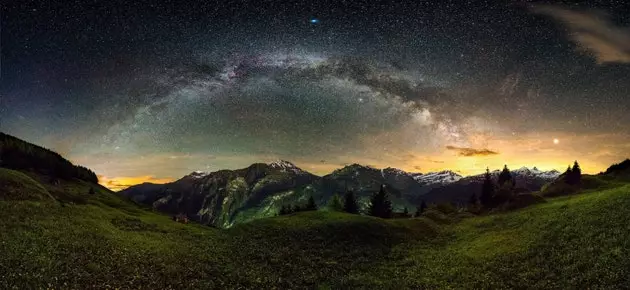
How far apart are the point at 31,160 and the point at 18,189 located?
12058 centimetres

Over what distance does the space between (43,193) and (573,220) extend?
80418 millimetres

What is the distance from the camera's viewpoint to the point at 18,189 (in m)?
60.3

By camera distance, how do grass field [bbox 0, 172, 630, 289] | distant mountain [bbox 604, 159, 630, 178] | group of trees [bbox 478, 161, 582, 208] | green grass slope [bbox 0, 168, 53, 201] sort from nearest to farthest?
grass field [bbox 0, 172, 630, 289] → green grass slope [bbox 0, 168, 53, 201] → group of trees [bbox 478, 161, 582, 208] → distant mountain [bbox 604, 159, 630, 178]

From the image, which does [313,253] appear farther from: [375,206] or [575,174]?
[575,174]

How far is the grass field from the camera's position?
3253 cm

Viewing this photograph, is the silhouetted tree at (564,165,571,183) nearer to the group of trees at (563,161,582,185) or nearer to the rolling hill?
the group of trees at (563,161,582,185)

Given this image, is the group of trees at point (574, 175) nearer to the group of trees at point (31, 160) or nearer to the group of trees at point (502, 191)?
the group of trees at point (502, 191)

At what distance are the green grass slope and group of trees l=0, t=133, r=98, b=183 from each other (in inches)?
3713

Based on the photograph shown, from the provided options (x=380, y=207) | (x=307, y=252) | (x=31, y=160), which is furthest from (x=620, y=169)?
(x=31, y=160)

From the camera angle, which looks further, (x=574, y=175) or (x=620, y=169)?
(x=620, y=169)

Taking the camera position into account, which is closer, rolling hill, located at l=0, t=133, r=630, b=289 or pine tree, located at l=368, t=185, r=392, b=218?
rolling hill, located at l=0, t=133, r=630, b=289

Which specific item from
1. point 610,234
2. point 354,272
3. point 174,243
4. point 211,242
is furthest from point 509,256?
point 174,243

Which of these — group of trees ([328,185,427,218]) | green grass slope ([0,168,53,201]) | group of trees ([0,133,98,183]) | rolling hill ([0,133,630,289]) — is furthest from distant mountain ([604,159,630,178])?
group of trees ([0,133,98,183])

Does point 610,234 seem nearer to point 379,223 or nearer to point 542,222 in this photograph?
point 542,222
